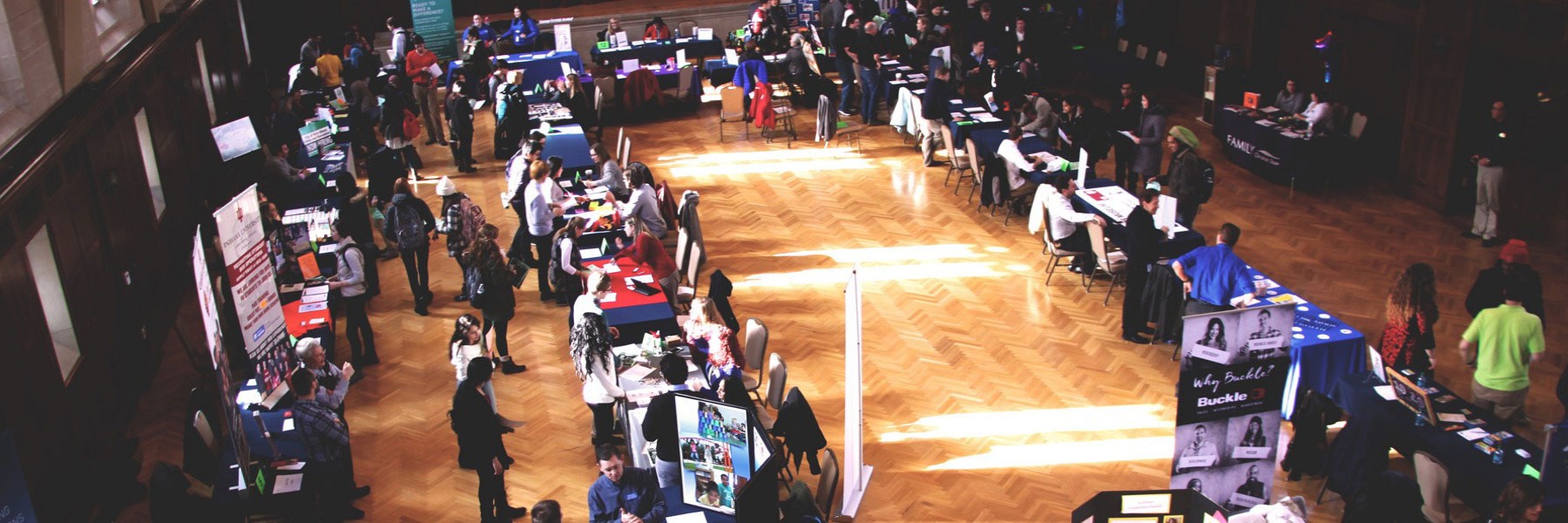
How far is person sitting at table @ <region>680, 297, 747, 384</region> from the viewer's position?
8812 millimetres

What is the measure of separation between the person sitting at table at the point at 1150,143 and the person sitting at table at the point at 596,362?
7.54 meters

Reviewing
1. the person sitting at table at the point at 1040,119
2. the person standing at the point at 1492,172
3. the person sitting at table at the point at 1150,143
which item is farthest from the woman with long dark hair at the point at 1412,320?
the person sitting at table at the point at 1040,119

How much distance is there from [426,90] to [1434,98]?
1302 centimetres

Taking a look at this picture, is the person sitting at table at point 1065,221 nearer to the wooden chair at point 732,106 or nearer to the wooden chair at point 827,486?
the wooden chair at point 827,486

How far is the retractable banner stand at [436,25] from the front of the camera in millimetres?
21875

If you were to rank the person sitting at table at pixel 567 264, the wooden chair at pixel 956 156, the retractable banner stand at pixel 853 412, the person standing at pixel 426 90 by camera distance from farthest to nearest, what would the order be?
the person standing at pixel 426 90
the wooden chair at pixel 956 156
the person sitting at table at pixel 567 264
the retractable banner stand at pixel 853 412

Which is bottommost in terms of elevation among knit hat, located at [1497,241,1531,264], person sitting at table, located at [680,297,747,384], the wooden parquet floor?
the wooden parquet floor

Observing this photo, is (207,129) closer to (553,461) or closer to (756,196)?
(756,196)

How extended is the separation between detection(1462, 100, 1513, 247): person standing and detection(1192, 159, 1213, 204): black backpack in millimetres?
2755

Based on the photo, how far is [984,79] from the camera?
17375 millimetres

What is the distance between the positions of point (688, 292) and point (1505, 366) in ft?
21.5

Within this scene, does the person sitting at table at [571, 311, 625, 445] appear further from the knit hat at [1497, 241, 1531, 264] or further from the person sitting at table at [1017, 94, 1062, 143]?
the person sitting at table at [1017, 94, 1062, 143]

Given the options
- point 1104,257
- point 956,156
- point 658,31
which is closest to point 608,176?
point 956,156

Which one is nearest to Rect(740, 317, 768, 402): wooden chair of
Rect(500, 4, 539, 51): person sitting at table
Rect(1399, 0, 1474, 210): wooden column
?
Rect(1399, 0, 1474, 210): wooden column
